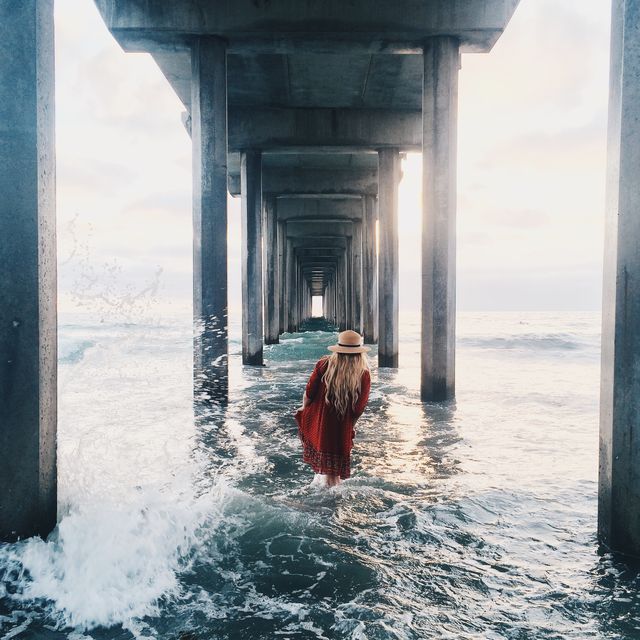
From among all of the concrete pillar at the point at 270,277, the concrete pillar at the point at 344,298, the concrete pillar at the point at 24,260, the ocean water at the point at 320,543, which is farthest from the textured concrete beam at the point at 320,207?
the concrete pillar at the point at 24,260

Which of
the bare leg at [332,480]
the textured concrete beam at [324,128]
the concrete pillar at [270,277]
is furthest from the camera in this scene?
the concrete pillar at [270,277]

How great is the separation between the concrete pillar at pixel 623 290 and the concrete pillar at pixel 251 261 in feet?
33.5

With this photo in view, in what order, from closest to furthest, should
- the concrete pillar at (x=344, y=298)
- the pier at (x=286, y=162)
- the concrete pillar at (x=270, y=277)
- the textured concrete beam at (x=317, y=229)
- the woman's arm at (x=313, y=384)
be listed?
the pier at (x=286, y=162)
the woman's arm at (x=313, y=384)
the concrete pillar at (x=270, y=277)
the textured concrete beam at (x=317, y=229)
the concrete pillar at (x=344, y=298)

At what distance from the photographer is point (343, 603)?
2691mm

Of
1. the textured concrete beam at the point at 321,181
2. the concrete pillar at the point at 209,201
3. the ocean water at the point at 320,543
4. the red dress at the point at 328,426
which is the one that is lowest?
the ocean water at the point at 320,543

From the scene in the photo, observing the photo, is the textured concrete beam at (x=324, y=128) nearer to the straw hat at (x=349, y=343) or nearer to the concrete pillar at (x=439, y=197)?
the concrete pillar at (x=439, y=197)

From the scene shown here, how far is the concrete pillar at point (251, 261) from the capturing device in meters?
12.9

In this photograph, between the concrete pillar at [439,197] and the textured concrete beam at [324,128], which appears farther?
the textured concrete beam at [324,128]

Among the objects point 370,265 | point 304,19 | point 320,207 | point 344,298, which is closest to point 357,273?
point 320,207

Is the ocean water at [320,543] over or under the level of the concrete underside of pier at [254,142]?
under

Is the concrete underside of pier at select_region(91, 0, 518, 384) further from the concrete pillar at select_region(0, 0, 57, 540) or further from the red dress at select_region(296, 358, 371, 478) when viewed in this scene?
the concrete pillar at select_region(0, 0, 57, 540)

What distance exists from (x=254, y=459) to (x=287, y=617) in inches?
108

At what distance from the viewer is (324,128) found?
1248cm

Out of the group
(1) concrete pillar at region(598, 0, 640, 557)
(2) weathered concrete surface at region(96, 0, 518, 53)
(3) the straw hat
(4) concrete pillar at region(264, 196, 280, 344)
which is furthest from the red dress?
(4) concrete pillar at region(264, 196, 280, 344)
